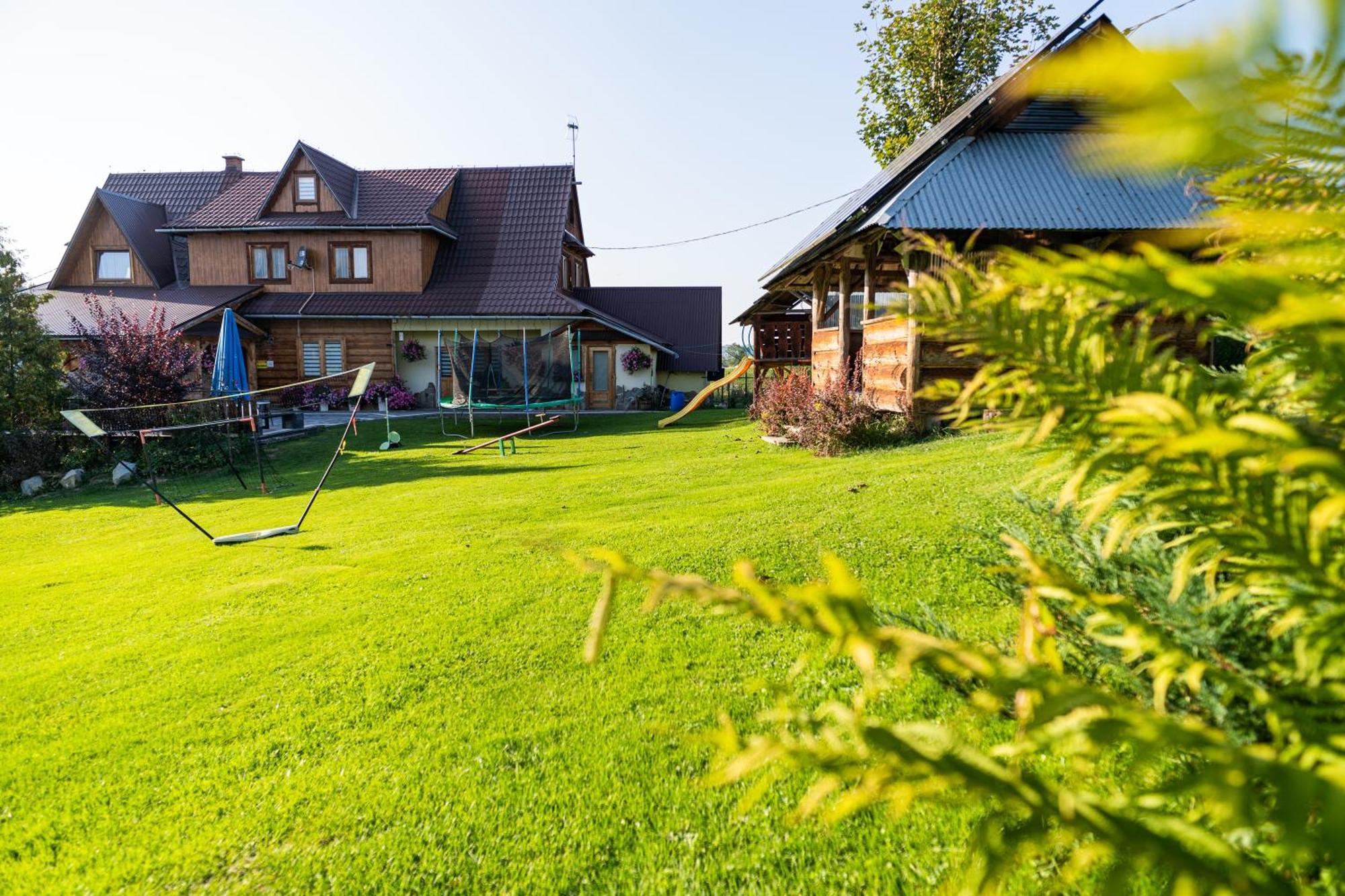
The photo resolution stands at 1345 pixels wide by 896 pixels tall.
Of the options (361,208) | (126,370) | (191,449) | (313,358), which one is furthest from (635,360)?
(126,370)

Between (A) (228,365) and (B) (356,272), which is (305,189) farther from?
(A) (228,365)

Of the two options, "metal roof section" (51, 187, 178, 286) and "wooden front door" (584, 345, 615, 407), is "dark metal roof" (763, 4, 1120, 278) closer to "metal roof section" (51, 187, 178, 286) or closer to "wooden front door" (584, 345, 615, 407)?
"wooden front door" (584, 345, 615, 407)

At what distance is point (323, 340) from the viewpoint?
2469 centimetres

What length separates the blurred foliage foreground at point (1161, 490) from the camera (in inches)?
17.3

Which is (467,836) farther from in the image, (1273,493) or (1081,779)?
(1273,493)

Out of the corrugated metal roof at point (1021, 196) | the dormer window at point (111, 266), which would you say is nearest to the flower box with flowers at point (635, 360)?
the corrugated metal roof at point (1021, 196)

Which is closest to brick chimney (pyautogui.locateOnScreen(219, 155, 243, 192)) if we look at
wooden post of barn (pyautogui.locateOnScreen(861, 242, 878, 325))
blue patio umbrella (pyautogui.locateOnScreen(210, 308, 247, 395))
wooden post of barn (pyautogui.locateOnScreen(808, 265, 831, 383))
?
blue patio umbrella (pyautogui.locateOnScreen(210, 308, 247, 395))

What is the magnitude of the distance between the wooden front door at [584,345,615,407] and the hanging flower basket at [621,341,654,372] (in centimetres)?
50

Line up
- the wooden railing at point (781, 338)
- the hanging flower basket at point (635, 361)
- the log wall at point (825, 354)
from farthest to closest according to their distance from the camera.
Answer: the hanging flower basket at point (635, 361) < the wooden railing at point (781, 338) < the log wall at point (825, 354)

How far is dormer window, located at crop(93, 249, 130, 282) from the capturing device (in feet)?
86.2

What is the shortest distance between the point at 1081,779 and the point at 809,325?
62.8ft

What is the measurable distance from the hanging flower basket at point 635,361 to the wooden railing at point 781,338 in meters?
6.61

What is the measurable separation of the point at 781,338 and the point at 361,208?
15.7 meters

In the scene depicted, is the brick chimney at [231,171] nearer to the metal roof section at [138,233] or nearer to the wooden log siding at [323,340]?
the metal roof section at [138,233]
